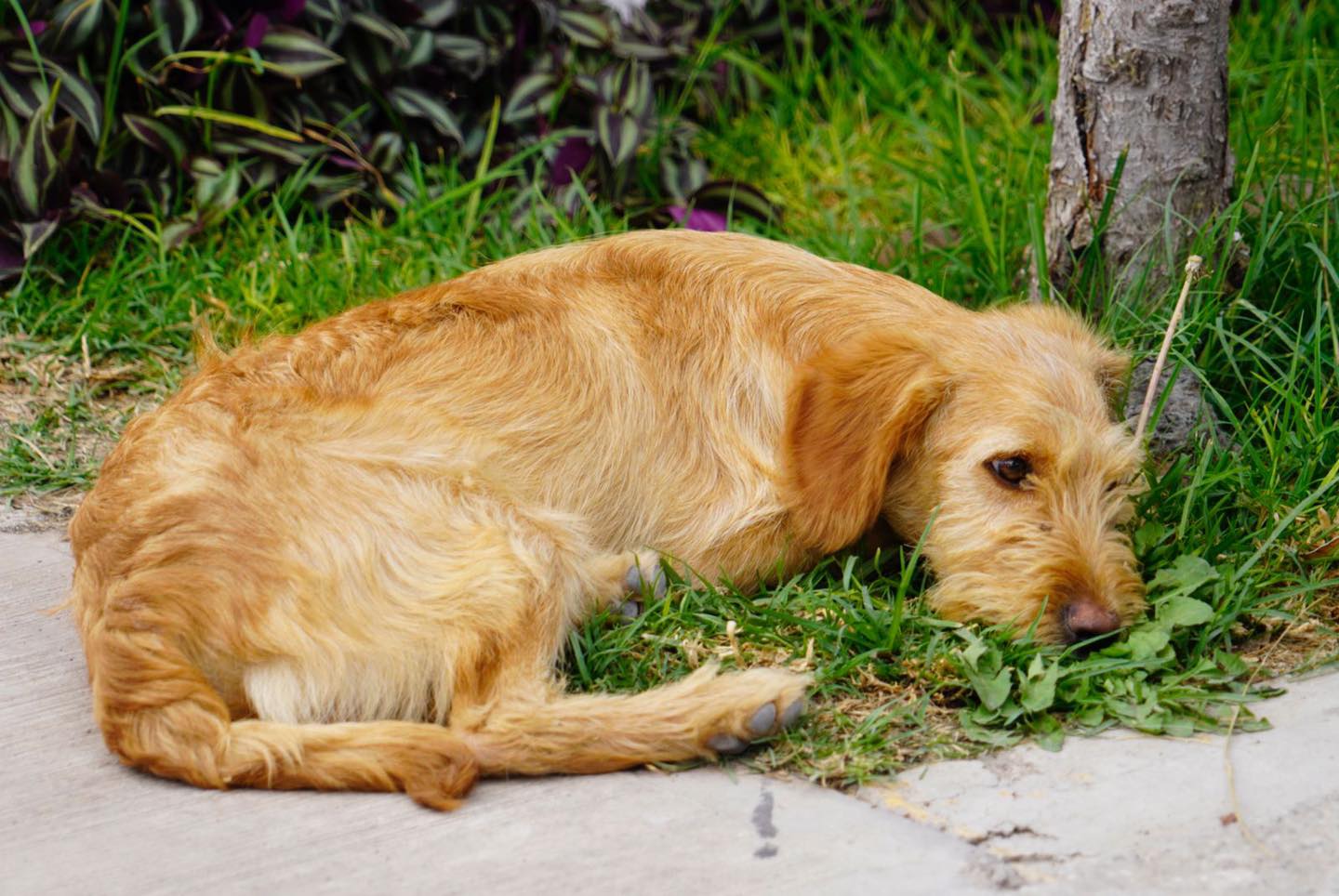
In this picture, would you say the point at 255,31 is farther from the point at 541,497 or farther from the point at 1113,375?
the point at 1113,375

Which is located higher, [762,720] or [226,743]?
[762,720]

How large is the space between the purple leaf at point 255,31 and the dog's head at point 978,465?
3.19 metres

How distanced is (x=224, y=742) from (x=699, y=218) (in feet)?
11.7

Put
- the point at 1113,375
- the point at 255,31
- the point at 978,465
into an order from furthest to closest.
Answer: the point at 255,31
the point at 1113,375
the point at 978,465

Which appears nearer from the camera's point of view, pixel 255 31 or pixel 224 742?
pixel 224 742

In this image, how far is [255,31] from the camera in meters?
5.57

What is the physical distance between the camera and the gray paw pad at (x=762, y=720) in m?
2.94

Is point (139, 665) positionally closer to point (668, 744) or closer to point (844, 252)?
point (668, 744)

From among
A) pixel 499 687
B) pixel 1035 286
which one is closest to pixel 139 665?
pixel 499 687

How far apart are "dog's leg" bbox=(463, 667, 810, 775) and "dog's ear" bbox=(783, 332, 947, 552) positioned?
61 cm

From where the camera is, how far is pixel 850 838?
2609 mm

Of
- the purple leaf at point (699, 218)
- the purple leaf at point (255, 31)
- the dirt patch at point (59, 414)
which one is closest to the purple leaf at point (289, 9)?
the purple leaf at point (255, 31)

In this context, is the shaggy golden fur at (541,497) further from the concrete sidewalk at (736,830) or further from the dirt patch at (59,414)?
the dirt patch at (59,414)

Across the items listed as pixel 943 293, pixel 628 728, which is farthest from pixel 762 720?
pixel 943 293
